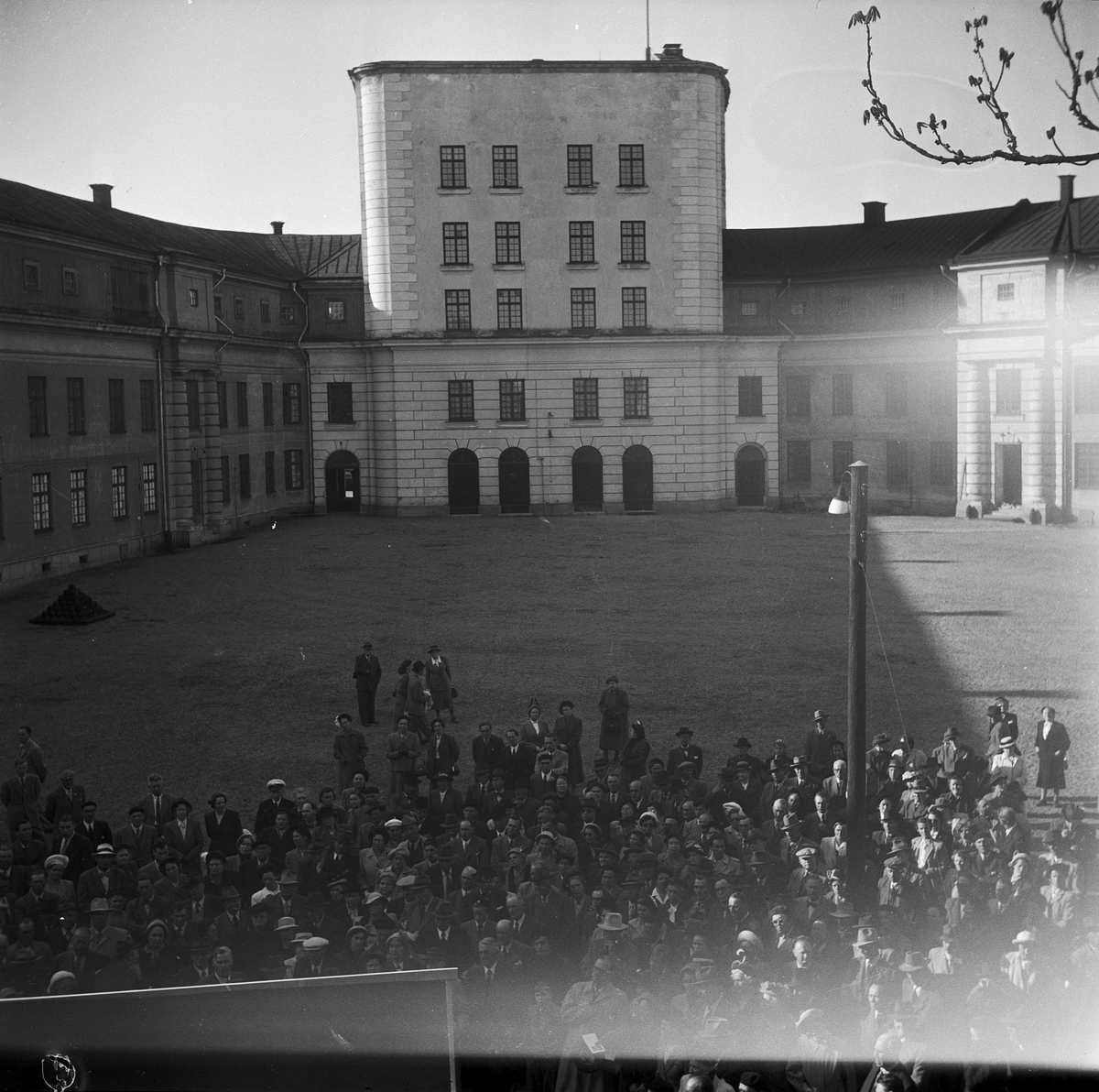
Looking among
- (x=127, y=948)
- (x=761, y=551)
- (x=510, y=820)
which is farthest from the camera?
(x=761, y=551)

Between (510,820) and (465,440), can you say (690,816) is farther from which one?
(465,440)

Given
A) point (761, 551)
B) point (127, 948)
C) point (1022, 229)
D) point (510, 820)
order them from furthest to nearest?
1. point (1022, 229)
2. point (761, 551)
3. point (510, 820)
4. point (127, 948)

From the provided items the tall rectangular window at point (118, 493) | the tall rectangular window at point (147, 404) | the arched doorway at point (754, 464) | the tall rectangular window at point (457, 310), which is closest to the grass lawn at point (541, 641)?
the tall rectangular window at point (118, 493)

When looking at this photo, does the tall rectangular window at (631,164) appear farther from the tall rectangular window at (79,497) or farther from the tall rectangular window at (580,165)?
the tall rectangular window at (79,497)

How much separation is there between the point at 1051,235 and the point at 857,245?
33.4 feet

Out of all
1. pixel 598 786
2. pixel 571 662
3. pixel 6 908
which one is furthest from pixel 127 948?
pixel 571 662

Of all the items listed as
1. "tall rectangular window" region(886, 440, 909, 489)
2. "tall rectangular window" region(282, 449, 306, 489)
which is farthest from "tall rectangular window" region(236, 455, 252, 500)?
"tall rectangular window" region(886, 440, 909, 489)

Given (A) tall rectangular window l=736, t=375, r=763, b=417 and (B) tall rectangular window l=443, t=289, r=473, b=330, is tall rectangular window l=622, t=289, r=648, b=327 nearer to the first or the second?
(A) tall rectangular window l=736, t=375, r=763, b=417

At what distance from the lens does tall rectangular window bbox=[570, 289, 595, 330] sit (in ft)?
173

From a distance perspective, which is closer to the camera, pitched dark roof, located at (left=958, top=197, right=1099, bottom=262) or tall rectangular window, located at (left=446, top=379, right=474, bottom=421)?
pitched dark roof, located at (left=958, top=197, right=1099, bottom=262)

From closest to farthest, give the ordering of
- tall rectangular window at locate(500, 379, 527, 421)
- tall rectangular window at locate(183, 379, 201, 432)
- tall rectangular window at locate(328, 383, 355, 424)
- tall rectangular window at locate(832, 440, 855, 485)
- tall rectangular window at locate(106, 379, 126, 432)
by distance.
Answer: tall rectangular window at locate(106, 379, 126, 432), tall rectangular window at locate(183, 379, 201, 432), tall rectangular window at locate(500, 379, 527, 421), tall rectangular window at locate(832, 440, 855, 485), tall rectangular window at locate(328, 383, 355, 424)

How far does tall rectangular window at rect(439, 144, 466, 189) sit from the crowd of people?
38748mm

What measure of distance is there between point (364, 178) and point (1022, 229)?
81.2 ft

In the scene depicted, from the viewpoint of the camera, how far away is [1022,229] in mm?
47562
